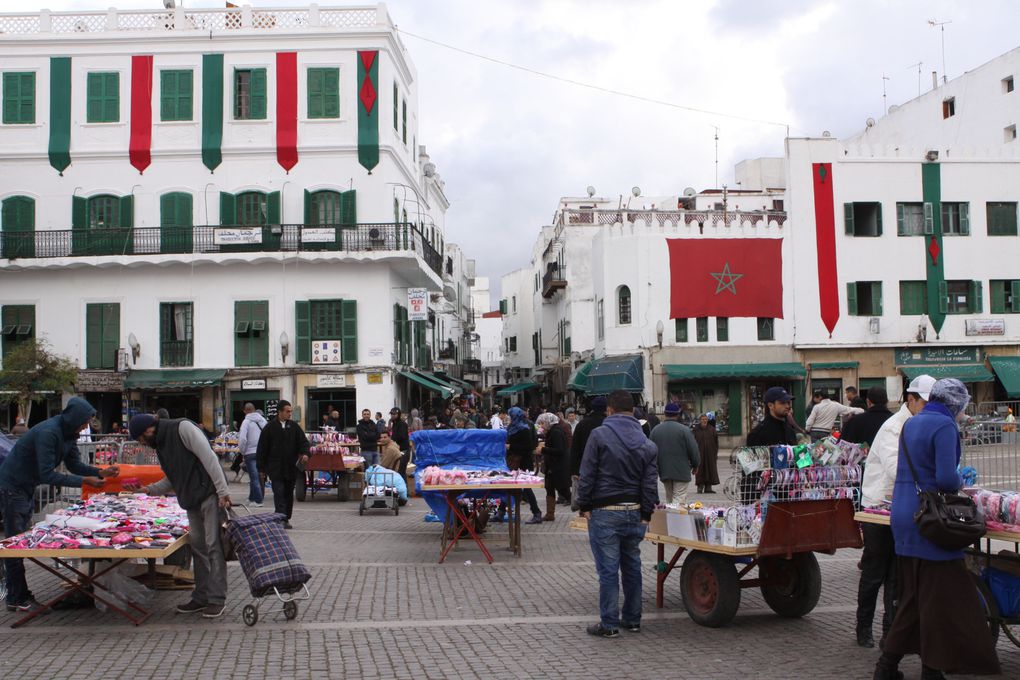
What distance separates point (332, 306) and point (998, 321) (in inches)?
979

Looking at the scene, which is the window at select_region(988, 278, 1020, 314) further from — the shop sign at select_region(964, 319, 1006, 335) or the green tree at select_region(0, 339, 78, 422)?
the green tree at select_region(0, 339, 78, 422)

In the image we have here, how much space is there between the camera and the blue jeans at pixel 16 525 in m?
8.64

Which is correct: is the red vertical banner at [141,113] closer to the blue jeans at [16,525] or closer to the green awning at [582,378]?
the green awning at [582,378]

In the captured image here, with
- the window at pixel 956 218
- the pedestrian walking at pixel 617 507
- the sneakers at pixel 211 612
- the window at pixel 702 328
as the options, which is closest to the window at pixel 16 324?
the window at pixel 702 328

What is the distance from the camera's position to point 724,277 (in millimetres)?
36625

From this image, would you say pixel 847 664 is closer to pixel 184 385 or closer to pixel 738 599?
pixel 738 599

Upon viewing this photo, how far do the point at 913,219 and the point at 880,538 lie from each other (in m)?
33.2

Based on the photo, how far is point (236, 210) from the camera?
32.8 m

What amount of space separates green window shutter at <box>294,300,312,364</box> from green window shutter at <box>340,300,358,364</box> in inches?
42.5

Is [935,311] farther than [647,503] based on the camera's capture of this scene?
Yes

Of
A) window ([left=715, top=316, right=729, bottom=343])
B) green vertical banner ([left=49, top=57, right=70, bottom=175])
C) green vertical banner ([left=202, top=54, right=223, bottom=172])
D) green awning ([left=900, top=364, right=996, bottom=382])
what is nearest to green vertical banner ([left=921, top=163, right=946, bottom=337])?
green awning ([left=900, top=364, right=996, bottom=382])

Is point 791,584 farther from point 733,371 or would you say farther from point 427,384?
point 733,371

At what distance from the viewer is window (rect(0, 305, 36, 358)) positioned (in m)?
32.7

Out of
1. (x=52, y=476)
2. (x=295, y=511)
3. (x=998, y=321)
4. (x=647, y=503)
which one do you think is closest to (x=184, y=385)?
(x=295, y=511)
